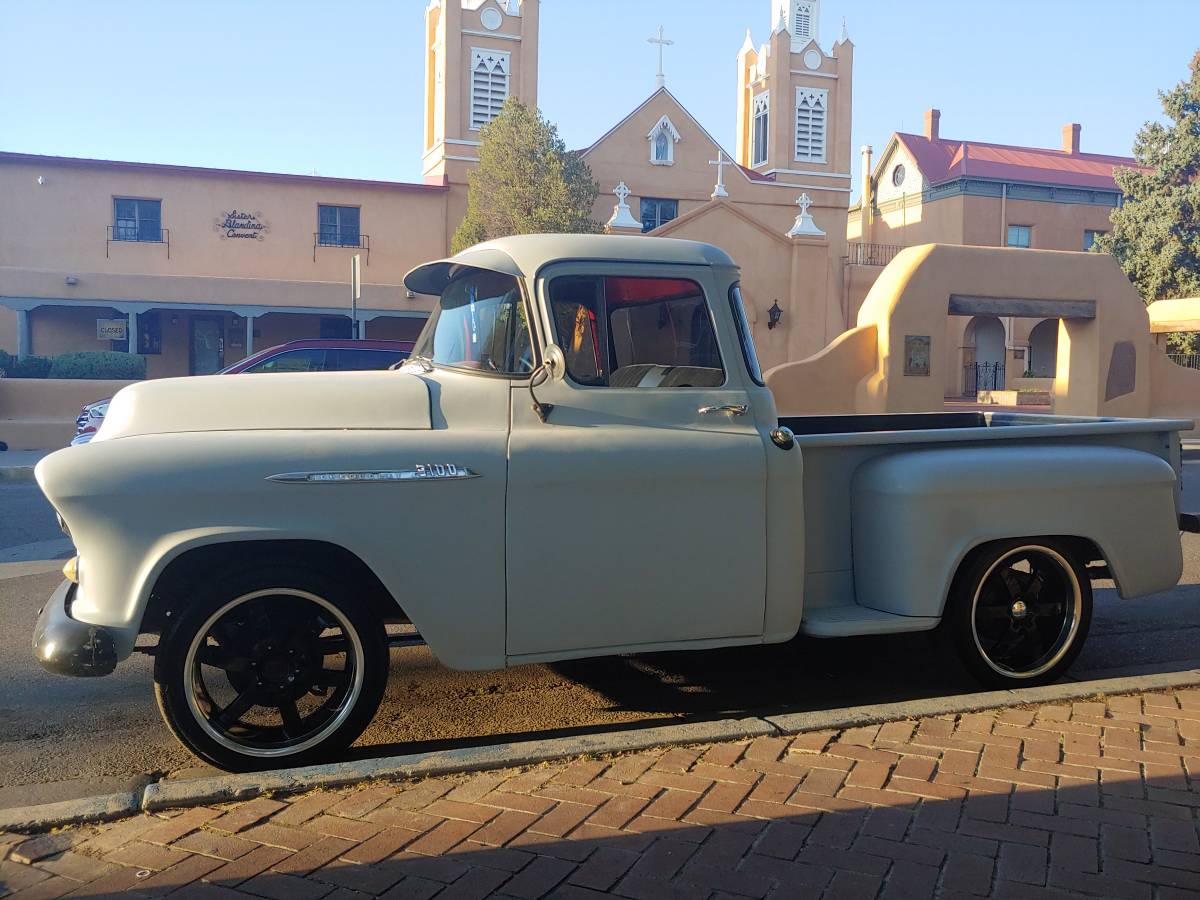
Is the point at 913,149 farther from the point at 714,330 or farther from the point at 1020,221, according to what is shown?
the point at 714,330

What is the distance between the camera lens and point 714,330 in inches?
179

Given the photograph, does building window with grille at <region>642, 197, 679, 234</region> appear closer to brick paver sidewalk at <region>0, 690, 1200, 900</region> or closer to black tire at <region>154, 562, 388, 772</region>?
black tire at <region>154, 562, 388, 772</region>

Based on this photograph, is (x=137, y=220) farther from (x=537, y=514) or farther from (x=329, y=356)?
(x=537, y=514)

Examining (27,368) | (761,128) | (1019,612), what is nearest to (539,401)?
(1019,612)

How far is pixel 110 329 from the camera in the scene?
28312 mm

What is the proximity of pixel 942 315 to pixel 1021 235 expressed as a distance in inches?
1039

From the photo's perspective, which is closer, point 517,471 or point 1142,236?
point 517,471

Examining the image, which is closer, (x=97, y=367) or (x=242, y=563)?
(x=242, y=563)

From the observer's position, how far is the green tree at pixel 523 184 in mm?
28828

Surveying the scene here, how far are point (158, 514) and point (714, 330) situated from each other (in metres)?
2.28

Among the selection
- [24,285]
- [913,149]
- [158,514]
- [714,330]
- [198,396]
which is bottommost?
[158,514]

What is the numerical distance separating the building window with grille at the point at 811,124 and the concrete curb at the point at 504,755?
128ft

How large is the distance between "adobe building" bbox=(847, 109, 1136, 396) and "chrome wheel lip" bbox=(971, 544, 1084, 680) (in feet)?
102

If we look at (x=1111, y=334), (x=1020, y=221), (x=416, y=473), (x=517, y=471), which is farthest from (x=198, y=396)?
(x=1020, y=221)
